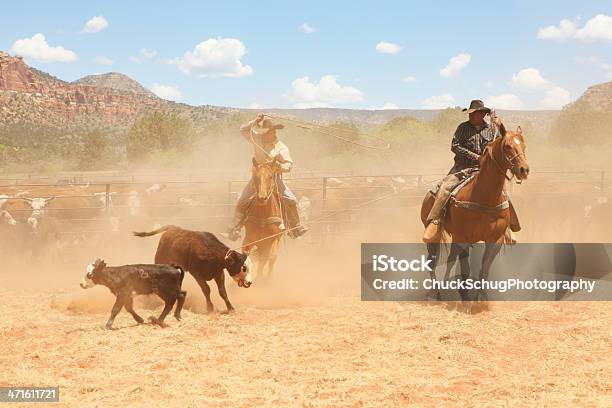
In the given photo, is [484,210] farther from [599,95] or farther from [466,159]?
[599,95]

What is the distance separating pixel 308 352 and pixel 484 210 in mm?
3486

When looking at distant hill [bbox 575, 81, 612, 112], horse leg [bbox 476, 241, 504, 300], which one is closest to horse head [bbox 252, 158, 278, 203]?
horse leg [bbox 476, 241, 504, 300]

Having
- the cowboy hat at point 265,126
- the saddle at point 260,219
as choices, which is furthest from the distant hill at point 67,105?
the saddle at point 260,219

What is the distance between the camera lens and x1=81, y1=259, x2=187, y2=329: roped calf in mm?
6711

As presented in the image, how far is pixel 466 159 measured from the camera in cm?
866

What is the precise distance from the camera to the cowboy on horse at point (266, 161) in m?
8.72

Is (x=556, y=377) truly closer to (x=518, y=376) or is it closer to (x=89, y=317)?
(x=518, y=376)

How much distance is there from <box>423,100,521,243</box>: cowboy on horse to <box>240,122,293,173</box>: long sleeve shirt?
2.32 metres

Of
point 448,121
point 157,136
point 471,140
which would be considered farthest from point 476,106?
point 448,121

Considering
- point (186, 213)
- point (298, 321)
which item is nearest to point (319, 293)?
point (298, 321)

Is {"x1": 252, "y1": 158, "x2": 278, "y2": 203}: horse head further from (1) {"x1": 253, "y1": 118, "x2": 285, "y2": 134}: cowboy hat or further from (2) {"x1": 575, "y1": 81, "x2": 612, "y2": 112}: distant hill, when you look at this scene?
(2) {"x1": 575, "y1": 81, "x2": 612, "y2": 112}: distant hill

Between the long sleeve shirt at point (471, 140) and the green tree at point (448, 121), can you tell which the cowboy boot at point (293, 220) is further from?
the green tree at point (448, 121)

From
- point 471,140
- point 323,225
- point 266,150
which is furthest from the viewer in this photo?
point 323,225

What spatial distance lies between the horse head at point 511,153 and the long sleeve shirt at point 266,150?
2987 mm
